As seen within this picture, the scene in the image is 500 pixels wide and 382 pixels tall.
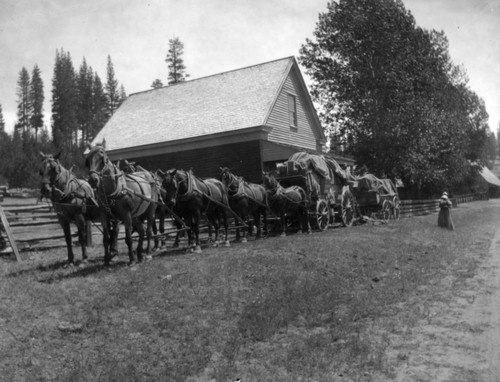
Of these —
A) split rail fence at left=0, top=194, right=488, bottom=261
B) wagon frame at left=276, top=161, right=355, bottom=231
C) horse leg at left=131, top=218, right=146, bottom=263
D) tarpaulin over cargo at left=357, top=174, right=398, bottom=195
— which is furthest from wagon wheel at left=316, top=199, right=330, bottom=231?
horse leg at left=131, top=218, right=146, bottom=263

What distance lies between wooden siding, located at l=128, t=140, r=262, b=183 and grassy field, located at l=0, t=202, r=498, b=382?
1048 centimetres

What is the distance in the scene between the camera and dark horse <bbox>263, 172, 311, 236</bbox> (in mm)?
16109

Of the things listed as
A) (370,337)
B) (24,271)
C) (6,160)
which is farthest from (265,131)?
(6,160)

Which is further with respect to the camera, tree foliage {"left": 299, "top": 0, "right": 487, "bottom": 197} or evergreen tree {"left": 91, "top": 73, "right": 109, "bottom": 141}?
evergreen tree {"left": 91, "top": 73, "right": 109, "bottom": 141}

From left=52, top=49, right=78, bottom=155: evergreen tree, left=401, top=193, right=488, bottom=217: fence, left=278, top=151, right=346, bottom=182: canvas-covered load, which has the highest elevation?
left=52, top=49, right=78, bottom=155: evergreen tree

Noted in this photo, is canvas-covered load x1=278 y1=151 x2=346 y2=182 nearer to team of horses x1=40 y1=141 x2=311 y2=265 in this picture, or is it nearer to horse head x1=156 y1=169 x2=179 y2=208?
team of horses x1=40 y1=141 x2=311 y2=265

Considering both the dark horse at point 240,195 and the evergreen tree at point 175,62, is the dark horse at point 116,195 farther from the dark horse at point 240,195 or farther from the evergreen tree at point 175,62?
the evergreen tree at point 175,62

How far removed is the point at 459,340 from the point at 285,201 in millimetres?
10441

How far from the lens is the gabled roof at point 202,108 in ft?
74.5

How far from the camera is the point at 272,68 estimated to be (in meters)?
25.3

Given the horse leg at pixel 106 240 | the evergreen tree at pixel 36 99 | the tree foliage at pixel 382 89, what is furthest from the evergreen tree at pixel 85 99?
the horse leg at pixel 106 240

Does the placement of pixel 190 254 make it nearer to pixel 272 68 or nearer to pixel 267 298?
pixel 267 298

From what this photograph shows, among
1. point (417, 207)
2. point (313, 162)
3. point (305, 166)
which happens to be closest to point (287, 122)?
point (313, 162)

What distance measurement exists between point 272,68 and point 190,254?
52.0ft
